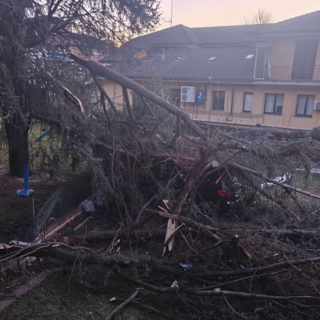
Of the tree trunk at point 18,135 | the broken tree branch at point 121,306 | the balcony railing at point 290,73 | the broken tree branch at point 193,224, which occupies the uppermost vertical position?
the balcony railing at point 290,73

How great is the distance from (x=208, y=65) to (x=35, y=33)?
50.2 feet

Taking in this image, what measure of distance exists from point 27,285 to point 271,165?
3.90 metres

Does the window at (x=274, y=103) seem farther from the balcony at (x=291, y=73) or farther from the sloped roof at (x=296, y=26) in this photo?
the sloped roof at (x=296, y=26)

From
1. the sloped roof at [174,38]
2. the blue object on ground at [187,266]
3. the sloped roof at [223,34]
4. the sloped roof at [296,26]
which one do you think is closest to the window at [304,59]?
the sloped roof at [296,26]

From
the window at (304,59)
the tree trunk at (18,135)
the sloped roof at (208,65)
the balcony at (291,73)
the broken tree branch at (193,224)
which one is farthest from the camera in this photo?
the sloped roof at (208,65)

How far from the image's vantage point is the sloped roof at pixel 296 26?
53.3 ft

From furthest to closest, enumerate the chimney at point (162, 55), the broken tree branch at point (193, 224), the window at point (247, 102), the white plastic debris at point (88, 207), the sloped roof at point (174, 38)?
the sloped roof at point (174, 38) → the chimney at point (162, 55) → the window at point (247, 102) → the white plastic debris at point (88, 207) → the broken tree branch at point (193, 224)

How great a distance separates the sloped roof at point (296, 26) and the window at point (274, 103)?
3.26m

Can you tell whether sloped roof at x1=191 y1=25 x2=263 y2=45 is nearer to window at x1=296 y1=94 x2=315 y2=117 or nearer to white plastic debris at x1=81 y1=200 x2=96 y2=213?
window at x1=296 y1=94 x2=315 y2=117

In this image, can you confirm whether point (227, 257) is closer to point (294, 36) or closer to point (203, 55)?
point (294, 36)

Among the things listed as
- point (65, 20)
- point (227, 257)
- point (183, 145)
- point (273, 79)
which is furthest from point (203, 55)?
point (227, 257)

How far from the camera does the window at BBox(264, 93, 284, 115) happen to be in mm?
17312

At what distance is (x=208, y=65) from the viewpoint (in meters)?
19.4

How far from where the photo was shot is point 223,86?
1797 cm
